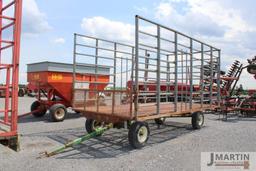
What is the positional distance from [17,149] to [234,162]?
4.29m

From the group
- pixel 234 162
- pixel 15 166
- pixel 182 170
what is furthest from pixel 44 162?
pixel 234 162

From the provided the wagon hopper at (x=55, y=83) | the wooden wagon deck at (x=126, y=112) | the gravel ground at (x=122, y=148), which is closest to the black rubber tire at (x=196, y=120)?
the gravel ground at (x=122, y=148)

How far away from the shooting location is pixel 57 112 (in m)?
10.2

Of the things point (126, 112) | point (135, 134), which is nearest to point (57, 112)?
point (126, 112)

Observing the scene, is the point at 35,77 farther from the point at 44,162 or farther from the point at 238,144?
the point at 238,144

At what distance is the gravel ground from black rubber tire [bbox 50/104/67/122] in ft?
2.39

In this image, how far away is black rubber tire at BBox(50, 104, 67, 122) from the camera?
10.0m

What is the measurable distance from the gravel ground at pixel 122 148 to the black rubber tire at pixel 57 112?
728 millimetres

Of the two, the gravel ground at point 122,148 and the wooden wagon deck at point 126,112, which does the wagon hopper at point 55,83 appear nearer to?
the gravel ground at point 122,148

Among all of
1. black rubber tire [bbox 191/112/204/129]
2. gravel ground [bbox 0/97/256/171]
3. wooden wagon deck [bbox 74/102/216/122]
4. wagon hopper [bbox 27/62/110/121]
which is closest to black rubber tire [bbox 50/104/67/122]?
wagon hopper [bbox 27/62/110/121]

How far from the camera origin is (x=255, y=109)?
12.5 metres

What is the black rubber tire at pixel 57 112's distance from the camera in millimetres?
10000

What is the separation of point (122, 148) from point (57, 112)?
15.2 ft

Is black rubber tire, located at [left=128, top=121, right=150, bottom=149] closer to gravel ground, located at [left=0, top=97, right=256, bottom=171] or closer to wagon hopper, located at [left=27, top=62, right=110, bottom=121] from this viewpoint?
gravel ground, located at [left=0, top=97, right=256, bottom=171]
